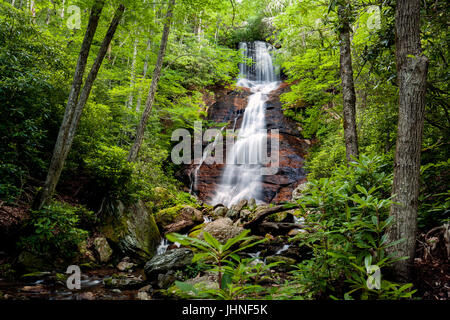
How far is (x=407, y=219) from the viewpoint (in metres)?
2.36

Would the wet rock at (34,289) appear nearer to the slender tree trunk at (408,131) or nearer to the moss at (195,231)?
the moss at (195,231)

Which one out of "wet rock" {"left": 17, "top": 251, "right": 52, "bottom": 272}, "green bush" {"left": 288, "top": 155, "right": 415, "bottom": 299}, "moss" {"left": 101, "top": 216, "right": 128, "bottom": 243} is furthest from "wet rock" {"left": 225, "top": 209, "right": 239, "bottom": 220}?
"green bush" {"left": 288, "top": 155, "right": 415, "bottom": 299}

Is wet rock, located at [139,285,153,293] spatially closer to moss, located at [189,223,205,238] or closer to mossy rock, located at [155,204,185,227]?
moss, located at [189,223,205,238]

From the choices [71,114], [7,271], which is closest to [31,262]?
[7,271]

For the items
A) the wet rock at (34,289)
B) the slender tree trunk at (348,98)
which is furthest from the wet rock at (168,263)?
the slender tree trunk at (348,98)

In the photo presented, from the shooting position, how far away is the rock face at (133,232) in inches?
248

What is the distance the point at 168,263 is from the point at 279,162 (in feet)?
33.5

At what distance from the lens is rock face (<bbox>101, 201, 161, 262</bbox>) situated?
629 centimetres

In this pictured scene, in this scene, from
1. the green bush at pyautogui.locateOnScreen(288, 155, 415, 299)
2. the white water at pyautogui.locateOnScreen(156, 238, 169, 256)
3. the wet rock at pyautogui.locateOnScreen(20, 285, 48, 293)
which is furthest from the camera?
the white water at pyautogui.locateOnScreen(156, 238, 169, 256)

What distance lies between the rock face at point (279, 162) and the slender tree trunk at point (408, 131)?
1005 centimetres

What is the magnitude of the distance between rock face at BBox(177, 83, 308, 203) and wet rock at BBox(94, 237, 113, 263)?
7.29 m

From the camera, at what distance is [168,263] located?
5.50m
